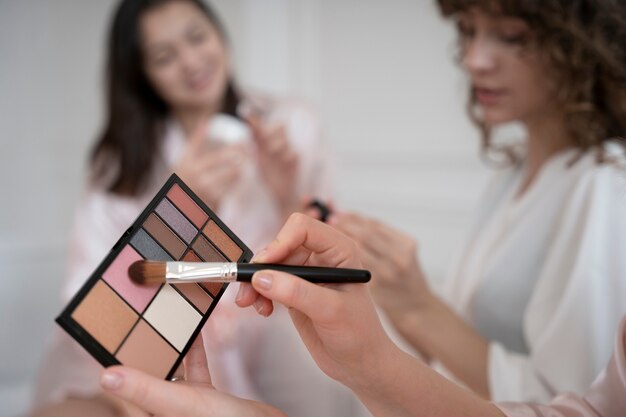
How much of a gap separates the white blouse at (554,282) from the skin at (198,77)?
509 mm

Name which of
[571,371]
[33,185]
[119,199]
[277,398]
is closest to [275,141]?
[119,199]

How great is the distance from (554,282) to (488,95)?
0.79 ft

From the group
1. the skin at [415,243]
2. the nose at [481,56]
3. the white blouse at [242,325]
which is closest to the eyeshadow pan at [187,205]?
the skin at [415,243]

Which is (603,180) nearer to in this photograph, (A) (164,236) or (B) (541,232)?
(B) (541,232)

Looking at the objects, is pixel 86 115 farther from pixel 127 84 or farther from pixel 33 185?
pixel 127 84

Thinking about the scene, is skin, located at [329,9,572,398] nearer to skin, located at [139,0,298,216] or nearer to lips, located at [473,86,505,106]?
lips, located at [473,86,505,106]

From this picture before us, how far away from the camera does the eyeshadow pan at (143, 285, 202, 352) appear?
357 millimetres

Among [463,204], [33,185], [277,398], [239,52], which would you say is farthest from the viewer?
[239,52]

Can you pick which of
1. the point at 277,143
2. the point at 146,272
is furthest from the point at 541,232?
the point at 277,143

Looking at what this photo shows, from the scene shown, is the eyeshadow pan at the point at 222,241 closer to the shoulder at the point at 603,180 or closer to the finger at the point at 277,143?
the shoulder at the point at 603,180

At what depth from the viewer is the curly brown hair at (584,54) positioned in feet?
2.10

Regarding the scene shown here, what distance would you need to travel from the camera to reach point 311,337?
37cm

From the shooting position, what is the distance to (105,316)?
1.10ft

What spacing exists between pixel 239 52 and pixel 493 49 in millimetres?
1354
